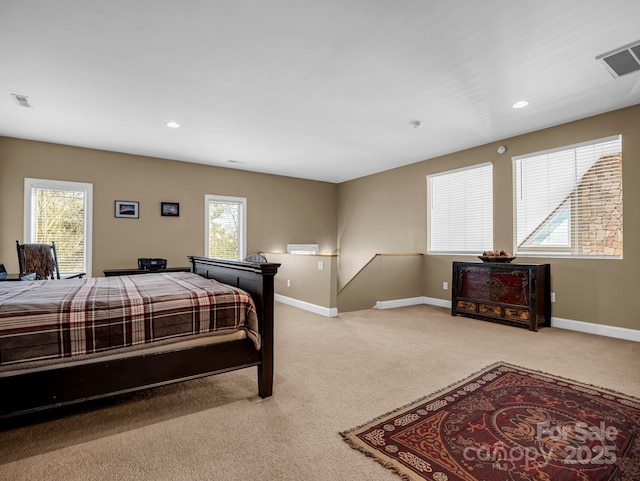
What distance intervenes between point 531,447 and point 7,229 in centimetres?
654

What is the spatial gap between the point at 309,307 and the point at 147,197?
3.42m

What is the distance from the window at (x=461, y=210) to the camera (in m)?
5.36

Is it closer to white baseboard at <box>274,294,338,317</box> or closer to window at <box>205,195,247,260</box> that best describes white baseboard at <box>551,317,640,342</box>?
white baseboard at <box>274,294,338,317</box>

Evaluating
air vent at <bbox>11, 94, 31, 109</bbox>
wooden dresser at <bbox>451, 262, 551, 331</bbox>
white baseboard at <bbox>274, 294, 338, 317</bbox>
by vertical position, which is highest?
air vent at <bbox>11, 94, 31, 109</bbox>

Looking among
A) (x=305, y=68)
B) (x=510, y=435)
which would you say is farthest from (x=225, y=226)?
(x=510, y=435)

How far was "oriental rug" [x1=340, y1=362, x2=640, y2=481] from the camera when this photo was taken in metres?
1.59

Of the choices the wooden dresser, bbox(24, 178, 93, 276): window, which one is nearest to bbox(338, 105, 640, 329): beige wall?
the wooden dresser

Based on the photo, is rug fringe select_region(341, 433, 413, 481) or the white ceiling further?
the white ceiling

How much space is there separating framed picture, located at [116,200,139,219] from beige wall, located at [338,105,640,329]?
4443 mm

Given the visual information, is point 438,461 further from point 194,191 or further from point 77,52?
point 194,191

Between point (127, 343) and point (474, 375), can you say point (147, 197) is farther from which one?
point (474, 375)

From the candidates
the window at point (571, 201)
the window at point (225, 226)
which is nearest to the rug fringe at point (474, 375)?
the window at point (571, 201)

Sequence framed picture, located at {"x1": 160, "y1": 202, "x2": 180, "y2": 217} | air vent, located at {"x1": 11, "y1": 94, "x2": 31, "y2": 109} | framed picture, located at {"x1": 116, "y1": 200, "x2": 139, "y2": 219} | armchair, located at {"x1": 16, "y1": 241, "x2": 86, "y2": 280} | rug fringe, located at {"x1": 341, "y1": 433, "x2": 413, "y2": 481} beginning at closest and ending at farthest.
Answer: rug fringe, located at {"x1": 341, "y1": 433, "x2": 413, "y2": 481}
air vent, located at {"x1": 11, "y1": 94, "x2": 31, "y2": 109}
armchair, located at {"x1": 16, "y1": 241, "x2": 86, "y2": 280}
framed picture, located at {"x1": 116, "y1": 200, "x2": 139, "y2": 219}
framed picture, located at {"x1": 160, "y1": 202, "x2": 180, "y2": 217}

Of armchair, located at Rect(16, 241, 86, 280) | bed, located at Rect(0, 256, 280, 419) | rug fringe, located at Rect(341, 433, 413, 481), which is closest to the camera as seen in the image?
rug fringe, located at Rect(341, 433, 413, 481)
